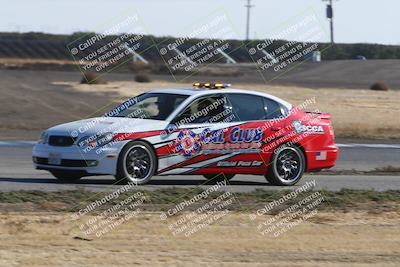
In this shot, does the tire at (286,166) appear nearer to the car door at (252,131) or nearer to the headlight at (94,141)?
the car door at (252,131)

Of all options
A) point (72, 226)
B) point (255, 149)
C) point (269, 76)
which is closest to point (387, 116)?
point (255, 149)

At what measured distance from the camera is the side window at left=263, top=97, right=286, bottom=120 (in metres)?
15.5

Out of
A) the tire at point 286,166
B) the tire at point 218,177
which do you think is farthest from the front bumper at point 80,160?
the tire at point 286,166

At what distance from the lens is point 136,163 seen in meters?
14.2

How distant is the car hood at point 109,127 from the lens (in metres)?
14.2

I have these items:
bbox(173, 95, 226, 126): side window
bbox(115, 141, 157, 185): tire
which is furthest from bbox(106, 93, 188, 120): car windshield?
bbox(115, 141, 157, 185): tire

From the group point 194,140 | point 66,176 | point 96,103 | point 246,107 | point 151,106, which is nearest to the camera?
point 194,140

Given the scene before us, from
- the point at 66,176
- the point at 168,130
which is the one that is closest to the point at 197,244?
the point at 168,130

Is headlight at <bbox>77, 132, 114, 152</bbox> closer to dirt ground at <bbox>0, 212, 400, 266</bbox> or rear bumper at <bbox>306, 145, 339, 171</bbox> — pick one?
dirt ground at <bbox>0, 212, 400, 266</bbox>

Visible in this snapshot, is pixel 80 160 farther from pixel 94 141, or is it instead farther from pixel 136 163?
pixel 136 163

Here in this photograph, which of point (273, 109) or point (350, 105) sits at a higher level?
point (273, 109)

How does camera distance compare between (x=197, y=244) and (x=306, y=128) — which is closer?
(x=197, y=244)

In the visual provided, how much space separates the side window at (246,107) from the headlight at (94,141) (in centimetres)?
211

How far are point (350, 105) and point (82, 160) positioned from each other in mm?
25095
